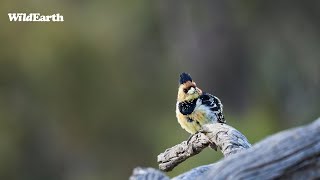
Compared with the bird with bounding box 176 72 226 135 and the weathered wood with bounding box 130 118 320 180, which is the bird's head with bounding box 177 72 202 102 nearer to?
the bird with bounding box 176 72 226 135

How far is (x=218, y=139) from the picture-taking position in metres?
1.76

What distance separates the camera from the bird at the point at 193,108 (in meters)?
1.97

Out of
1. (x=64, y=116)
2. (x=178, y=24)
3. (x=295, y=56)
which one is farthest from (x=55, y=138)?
(x=295, y=56)

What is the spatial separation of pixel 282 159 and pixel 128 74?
17.9 ft

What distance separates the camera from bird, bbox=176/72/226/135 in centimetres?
197

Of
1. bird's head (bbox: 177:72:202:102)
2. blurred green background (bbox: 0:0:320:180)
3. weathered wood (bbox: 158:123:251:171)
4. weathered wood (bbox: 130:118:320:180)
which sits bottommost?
weathered wood (bbox: 130:118:320:180)

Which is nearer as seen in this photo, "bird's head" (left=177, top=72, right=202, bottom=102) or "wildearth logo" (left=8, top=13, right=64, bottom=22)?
"bird's head" (left=177, top=72, right=202, bottom=102)

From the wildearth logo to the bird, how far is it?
3.68 m

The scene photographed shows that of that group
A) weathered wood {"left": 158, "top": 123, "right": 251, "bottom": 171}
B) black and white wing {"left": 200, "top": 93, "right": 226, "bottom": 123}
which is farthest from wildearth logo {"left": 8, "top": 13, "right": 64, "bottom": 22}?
weathered wood {"left": 158, "top": 123, "right": 251, "bottom": 171}

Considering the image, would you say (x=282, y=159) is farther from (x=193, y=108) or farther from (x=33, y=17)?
(x=33, y=17)

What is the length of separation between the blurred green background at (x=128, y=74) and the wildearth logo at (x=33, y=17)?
0.05 m

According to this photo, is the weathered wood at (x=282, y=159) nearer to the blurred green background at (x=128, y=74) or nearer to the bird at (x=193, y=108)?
the bird at (x=193, y=108)

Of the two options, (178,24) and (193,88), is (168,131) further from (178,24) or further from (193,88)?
(193,88)

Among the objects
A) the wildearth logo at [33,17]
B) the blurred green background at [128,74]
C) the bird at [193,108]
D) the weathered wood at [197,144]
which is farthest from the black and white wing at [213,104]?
the blurred green background at [128,74]
